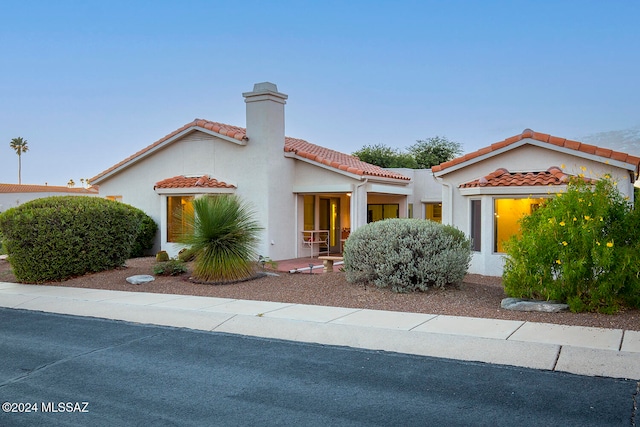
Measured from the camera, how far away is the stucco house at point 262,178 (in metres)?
20.1

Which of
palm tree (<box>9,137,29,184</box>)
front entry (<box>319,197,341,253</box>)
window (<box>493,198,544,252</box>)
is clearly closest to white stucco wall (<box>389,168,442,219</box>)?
front entry (<box>319,197,341,253</box>)

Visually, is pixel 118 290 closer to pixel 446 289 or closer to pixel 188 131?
pixel 446 289

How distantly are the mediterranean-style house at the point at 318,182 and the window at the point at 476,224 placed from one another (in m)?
0.03

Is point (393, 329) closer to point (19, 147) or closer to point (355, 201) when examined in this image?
point (355, 201)

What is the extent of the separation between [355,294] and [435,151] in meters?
42.4

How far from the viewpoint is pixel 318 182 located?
20672 mm

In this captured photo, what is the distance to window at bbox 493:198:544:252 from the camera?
15297 millimetres

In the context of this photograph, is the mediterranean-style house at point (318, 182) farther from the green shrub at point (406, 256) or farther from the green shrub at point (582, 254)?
the green shrub at point (582, 254)

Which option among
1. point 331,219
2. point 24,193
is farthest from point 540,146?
point 24,193

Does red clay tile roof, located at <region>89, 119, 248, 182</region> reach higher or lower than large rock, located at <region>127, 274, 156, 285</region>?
higher

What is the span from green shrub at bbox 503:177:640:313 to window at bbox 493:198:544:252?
4.98 m

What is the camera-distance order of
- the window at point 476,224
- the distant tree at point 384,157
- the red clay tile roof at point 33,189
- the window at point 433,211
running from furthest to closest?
the red clay tile roof at point 33,189, the distant tree at point 384,157, the window at point 433,211, the window at point 476,224

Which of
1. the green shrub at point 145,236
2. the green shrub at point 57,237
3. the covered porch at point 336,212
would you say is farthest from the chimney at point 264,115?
the green shrub at point 57,237

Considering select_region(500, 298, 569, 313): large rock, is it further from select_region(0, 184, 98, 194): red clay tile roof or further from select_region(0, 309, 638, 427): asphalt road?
select_region(0, 184, 98, 194): red clay tile roof
